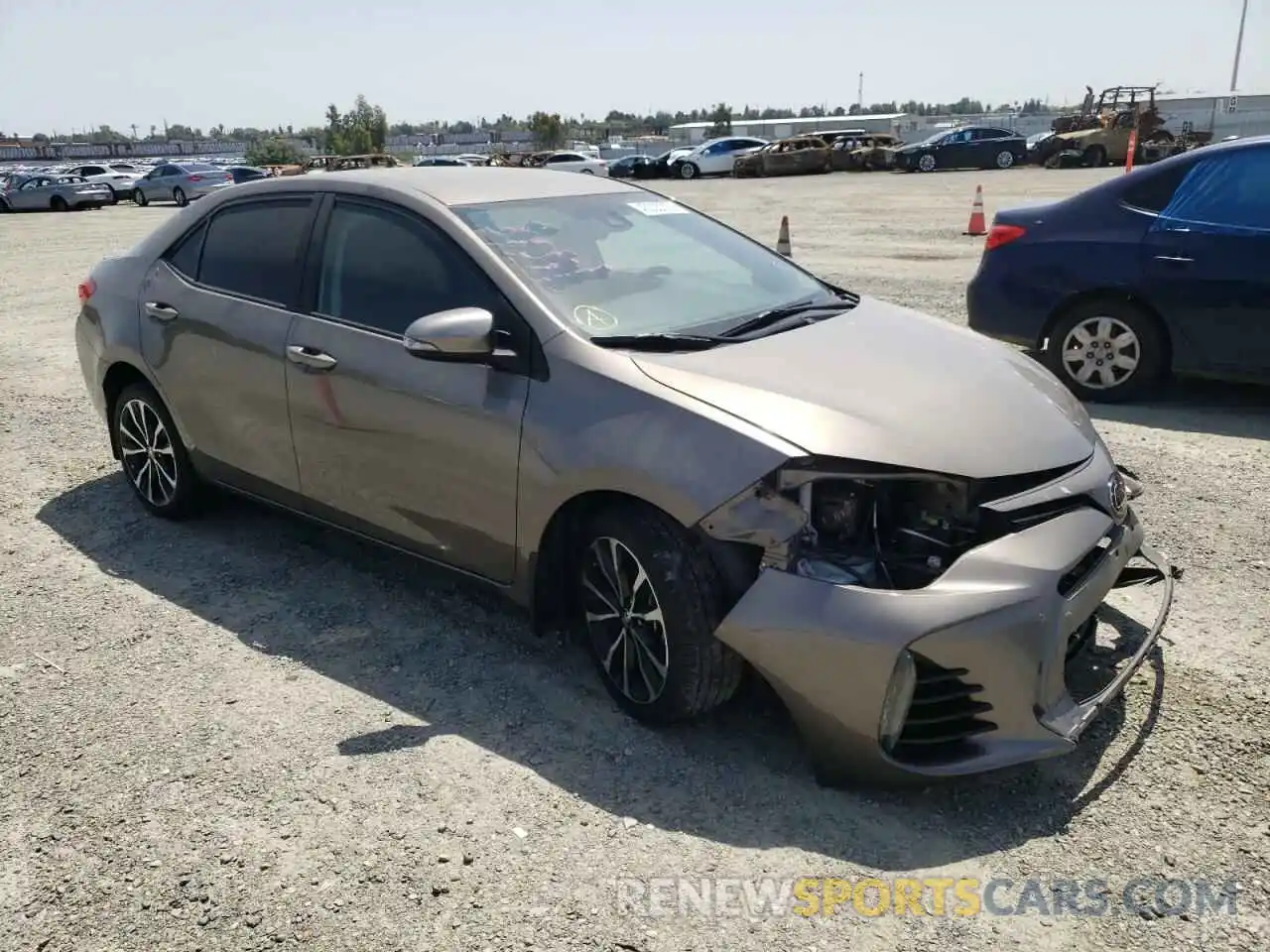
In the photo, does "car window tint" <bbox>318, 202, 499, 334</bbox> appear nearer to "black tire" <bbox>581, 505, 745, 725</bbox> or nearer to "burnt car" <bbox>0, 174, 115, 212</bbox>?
"black tire" <bbox>581, 505, 745, 725</bbox>

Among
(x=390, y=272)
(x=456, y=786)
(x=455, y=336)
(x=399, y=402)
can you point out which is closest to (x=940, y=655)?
(x=456, y=786)

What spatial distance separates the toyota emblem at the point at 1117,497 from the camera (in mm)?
3167

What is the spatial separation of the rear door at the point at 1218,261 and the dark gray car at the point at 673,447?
2969 mm

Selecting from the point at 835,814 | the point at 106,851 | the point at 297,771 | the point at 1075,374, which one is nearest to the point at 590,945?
the point at 835,814

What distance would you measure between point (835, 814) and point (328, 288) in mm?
2721

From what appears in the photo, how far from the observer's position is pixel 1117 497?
3.23 meters

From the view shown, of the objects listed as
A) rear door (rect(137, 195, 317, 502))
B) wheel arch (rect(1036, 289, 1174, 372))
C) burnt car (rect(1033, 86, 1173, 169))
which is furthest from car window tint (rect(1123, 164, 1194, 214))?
burnt car (rect(1033, 86, 1173, 169))

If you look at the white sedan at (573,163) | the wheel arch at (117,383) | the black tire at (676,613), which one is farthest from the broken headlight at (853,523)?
the white sedan at (573,163)

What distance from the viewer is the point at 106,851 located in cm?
285

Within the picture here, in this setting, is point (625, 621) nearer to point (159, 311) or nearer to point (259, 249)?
point (259, 249)

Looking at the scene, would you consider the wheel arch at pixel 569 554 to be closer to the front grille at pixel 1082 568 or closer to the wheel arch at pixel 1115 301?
the front grille at pixel 1082 568

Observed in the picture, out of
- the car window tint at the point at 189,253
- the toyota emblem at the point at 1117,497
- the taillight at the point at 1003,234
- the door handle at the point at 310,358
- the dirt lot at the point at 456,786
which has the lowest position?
the dirt lot at the point at 456,786

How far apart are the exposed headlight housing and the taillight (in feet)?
16.4

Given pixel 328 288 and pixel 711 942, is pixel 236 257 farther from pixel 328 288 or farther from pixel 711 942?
pixel 711 942
